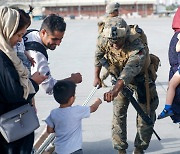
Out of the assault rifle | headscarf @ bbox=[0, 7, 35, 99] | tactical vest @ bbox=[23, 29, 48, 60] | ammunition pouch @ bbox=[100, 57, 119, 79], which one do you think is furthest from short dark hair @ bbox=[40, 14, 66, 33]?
the assault rifle

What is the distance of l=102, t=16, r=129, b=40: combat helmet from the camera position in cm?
367

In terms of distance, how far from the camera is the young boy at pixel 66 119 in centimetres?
331

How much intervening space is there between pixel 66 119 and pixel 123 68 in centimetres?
99

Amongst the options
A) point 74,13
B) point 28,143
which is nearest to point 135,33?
point 28,143

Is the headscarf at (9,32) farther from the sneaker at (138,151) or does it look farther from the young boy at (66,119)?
the sneaker at (138,151)

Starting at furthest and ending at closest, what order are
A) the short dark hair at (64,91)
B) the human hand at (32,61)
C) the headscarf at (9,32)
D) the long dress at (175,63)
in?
1. the long dress at (175,63)
2. the human hand at (32,61)
3. the short dark hair at (64,91)
4. the headscarf at (9,32)

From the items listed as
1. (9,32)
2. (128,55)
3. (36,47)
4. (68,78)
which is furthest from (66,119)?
(128,55)

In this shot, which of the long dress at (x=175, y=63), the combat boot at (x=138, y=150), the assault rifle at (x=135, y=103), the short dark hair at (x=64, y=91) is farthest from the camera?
the combat boot at (x=138, y=150)

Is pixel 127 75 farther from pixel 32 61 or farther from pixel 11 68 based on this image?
pixel 11 68

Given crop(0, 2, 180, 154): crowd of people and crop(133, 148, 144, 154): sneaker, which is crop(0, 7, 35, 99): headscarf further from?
crop(133, 148, 144, 154): sneaker

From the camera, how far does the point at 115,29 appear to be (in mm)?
3670

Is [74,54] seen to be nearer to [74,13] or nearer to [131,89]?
[131,89]

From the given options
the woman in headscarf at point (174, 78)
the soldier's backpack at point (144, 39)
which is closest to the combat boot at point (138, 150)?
the woman in headscarf at point (174, 78)

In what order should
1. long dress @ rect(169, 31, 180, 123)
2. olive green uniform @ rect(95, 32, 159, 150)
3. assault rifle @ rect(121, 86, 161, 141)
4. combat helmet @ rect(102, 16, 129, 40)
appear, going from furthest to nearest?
1. assault rifle @ rect(121, 86, 161, 141)
2. long dress @ rect(169, 31, 180, 123)
3. olive green uniform @ rect(95, 32, 159, 150)
4. combat helmet @ rect(102, 16, 129, 40)
